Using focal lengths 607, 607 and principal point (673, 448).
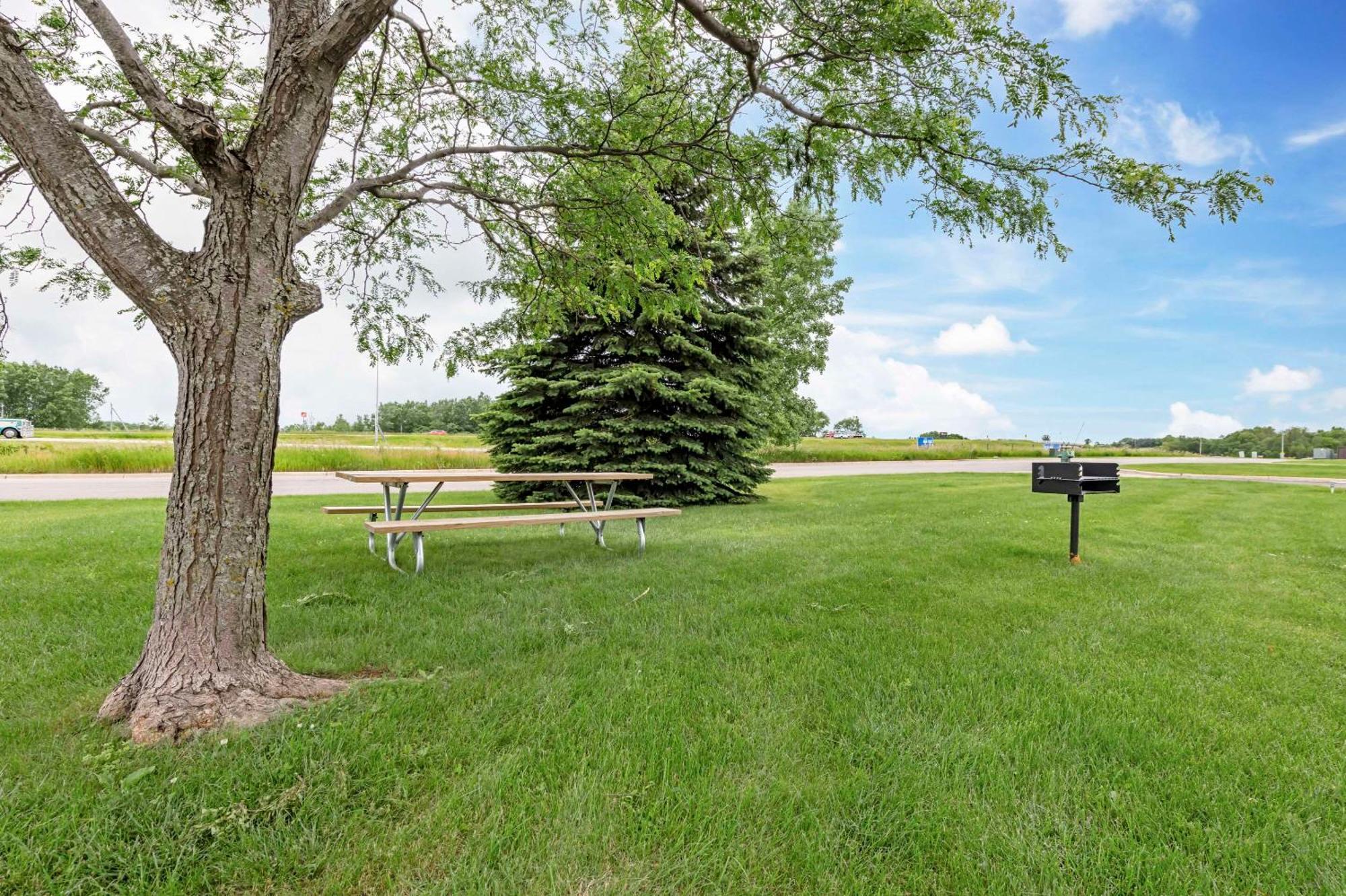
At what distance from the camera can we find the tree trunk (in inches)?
98.2

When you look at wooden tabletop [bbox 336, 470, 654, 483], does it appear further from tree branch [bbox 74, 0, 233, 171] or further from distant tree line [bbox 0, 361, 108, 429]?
distant tree line [bbox 0, 361, 108, 429]

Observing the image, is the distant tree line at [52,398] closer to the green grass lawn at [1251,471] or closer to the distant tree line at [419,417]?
the distant tree line at [419,417]

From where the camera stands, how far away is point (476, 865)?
172 cm

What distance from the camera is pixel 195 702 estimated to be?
7.98 ft

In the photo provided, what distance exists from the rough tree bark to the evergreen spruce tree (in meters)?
7.74

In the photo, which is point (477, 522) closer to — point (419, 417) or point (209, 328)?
point (209, 328)

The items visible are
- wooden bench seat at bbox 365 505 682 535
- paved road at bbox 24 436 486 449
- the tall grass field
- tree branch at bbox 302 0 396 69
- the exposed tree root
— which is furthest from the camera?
paved road at bbox 24 436 486 449

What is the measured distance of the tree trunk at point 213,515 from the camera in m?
2.49

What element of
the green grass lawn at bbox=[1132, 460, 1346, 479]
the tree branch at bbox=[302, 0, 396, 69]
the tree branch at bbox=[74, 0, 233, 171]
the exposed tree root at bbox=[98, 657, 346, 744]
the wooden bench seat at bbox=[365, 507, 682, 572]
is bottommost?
the exposed tree root at bbox=[98, 657, 346, 744]

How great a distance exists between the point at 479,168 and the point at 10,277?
412 centimetres

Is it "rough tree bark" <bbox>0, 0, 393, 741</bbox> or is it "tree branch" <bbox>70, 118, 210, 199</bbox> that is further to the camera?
"tree branch" <bbox>70, 118, 210, 199</bbox>

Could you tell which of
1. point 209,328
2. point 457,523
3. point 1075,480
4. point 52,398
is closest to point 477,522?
point 457,523

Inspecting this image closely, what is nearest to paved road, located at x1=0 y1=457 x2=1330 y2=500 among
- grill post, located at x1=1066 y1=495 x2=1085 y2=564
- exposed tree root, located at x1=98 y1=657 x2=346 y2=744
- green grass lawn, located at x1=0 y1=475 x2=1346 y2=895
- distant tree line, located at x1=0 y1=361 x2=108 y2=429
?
green grass lawn, located at x1=0 y1=475 x2=1346 y2=895

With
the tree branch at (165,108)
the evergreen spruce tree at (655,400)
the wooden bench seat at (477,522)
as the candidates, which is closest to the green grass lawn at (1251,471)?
the evergreen spruce tree at (655,400)
